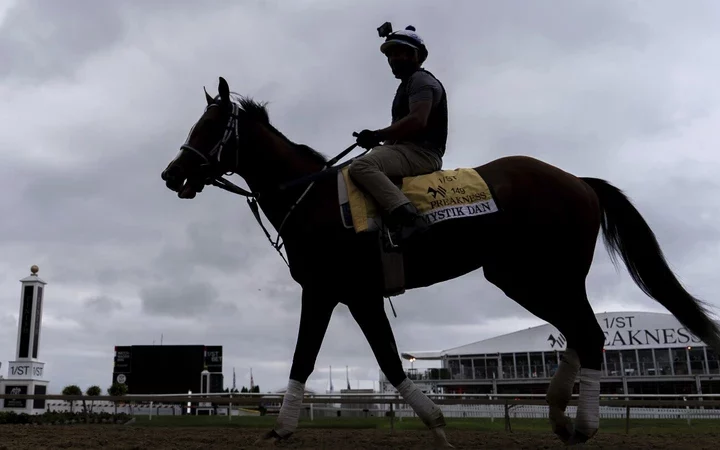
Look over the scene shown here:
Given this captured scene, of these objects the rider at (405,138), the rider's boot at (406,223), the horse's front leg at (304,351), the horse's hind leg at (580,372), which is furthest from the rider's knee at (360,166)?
the horse's hind leg at (580,372)

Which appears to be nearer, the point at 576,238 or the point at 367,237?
the point at 367,237

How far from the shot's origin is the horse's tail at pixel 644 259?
553 centimetres

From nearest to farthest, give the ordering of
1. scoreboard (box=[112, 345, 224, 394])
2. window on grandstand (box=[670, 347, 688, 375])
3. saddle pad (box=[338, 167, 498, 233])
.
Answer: saddle pad (box=[338, 167, 498, 233]) < scoreboard (box=[112, 345, 224, 394]) < window on grandstand (box=[670, 347, 688, 375])

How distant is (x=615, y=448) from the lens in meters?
5.37

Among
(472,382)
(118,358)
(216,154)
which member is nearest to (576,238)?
(216,154)

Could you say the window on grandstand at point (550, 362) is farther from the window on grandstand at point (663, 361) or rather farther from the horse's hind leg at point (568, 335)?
the horse's hind leg at point (568, 335)

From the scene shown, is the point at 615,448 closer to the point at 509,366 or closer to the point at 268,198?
the point at 268,198

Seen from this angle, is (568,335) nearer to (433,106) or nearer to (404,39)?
(433,106)

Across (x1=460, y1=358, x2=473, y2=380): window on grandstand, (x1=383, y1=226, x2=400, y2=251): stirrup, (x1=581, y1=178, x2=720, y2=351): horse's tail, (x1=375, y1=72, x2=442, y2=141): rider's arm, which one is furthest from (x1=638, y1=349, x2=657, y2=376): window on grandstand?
(x1=383, y1=226, x2=400, y2=251): stirrup

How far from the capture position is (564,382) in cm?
555

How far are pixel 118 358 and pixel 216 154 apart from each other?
28075mm

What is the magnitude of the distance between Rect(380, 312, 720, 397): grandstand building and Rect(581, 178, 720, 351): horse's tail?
114 ft

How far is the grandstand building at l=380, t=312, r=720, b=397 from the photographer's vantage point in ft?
136

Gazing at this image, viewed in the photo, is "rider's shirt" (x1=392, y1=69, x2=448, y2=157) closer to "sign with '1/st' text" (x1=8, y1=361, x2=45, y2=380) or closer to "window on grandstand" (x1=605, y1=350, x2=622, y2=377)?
"sign with '1/st' text" (x1=8, y1=361, x2=45, y2=380)
